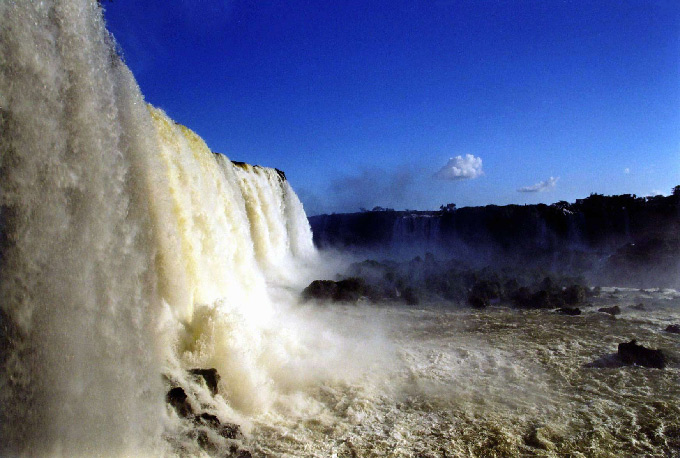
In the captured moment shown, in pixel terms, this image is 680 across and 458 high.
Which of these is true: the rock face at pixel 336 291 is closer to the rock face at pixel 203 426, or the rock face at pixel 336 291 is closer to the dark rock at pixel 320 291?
the dark rock at pixel 320 291

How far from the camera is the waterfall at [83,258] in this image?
9.85 ft

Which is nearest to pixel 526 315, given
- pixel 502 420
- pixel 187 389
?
pixel 502 420

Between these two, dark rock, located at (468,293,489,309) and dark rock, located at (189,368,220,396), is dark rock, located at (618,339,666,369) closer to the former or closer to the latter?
dark rock, located at (468,293,489,309)

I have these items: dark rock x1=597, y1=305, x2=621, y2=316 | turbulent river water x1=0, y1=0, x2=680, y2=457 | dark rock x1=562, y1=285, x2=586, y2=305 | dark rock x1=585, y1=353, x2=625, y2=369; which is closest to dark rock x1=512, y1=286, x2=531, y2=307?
dark rock x1=562, y1=285, x2=586, y2=305

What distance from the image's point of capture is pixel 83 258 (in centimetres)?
355

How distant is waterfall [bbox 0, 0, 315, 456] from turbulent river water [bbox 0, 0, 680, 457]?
0.02 meters

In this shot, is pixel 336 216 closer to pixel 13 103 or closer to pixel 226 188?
pixel 226 188

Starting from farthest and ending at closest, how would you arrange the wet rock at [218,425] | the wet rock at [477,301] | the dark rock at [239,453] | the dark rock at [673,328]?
1. the wet rock at [477,301]
2. the dark rock at [673,328]
3. the wet rock at [218,425]
4. the dark rock at [239,453]

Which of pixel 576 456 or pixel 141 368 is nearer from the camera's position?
pixel 141 368

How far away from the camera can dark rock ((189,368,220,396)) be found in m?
5.12

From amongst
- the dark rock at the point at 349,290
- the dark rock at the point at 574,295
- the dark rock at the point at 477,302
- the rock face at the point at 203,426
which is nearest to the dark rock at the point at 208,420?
the rock face at the point at 203,426

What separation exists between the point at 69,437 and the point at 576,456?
509cm

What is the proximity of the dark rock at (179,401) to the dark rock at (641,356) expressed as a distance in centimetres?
775

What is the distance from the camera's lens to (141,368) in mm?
4176
